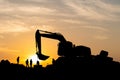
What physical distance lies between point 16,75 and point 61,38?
26.9 feet

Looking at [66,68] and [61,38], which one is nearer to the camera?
[66,68]

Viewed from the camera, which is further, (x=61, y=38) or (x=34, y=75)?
(x=61, y=38)

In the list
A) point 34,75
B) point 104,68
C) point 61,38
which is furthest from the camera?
point 61,38

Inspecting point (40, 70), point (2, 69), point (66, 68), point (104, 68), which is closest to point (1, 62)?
point (2, 69)

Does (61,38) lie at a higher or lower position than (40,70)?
higher

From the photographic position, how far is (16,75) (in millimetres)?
52375

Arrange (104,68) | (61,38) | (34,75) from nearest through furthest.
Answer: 1. (104,68)
2. (34,75)
3. (61,38)

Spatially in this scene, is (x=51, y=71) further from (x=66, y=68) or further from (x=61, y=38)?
(x=61, y=38)

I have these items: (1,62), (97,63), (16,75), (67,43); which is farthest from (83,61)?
(1,62)

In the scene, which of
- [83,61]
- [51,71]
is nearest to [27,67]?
[51,71]

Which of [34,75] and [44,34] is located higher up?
[44,34]

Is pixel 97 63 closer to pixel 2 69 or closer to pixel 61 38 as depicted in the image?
pixel 61 38

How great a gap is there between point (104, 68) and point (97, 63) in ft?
3.38

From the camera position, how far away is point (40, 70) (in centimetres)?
5212
